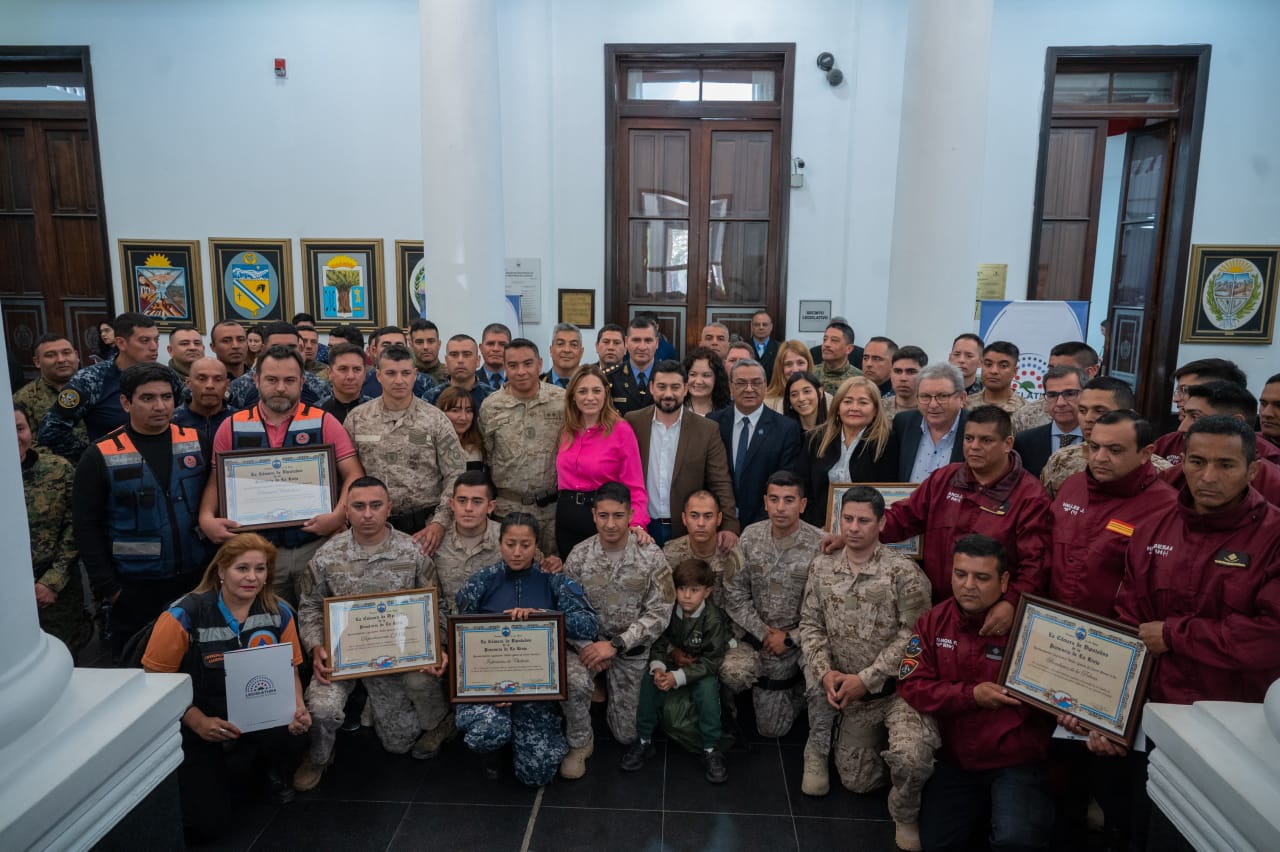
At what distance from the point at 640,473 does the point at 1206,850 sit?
3.19 m

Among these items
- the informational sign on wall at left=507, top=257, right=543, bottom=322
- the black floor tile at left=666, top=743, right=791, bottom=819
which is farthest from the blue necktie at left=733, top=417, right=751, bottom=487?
the informational sign on wall at left=507, top=257, right=543, bottom=322

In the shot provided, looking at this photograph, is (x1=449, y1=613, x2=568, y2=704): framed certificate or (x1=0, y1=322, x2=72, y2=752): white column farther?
(x1=449, y1=613, x2=568, y2=704): framed certificate

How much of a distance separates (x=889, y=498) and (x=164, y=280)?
347 inches

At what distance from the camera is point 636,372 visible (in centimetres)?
612

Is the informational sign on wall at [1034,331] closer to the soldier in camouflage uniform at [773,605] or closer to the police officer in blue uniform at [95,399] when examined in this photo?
the soldier in camouflage uniform at [773,605]

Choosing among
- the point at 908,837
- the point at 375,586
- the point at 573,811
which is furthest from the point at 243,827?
the point at 908,837

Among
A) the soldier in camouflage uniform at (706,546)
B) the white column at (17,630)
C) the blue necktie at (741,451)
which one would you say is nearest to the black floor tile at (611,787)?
the soldier in camouflage uniform at (706,546)

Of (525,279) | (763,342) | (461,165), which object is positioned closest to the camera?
(461,165)

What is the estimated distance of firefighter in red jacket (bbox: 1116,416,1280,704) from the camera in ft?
8.95

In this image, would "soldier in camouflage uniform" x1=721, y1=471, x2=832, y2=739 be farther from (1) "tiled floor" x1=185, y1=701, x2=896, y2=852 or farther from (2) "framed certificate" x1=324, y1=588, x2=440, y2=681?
(2) "framed certificate" x1=324, y1=588, x2=440, y2=681

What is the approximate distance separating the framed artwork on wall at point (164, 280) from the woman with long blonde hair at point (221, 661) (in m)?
6.91

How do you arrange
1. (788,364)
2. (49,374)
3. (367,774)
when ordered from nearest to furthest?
(367,774) → (49,374) → (788,364)

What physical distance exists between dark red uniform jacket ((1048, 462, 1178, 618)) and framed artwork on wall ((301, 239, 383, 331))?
7852 mm

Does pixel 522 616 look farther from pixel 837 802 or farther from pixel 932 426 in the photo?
pixel 932 426
